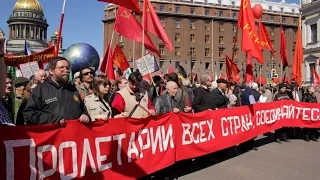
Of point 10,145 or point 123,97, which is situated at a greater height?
point 123,97

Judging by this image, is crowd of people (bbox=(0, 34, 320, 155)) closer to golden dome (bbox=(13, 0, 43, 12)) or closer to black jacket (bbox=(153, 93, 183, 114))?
black jacket (bbox=(153, 93, 183, 114))

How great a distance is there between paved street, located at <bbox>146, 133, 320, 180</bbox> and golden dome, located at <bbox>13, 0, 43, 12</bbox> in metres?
90.7

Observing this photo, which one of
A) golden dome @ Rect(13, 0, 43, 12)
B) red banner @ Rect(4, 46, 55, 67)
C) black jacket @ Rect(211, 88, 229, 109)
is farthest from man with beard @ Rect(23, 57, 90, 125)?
golden dome @ Rect(13, 0, 43, 12)

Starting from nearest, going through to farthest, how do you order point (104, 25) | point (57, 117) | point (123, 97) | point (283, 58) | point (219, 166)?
point (57, 117), point (123, 97), point (219, 166), point (283, 58), point (104, 25)

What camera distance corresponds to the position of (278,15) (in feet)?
Result: 287

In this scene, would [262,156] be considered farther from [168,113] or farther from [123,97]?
[123,97]

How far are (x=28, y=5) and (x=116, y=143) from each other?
94380mm

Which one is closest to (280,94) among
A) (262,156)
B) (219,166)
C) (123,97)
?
(262,156)

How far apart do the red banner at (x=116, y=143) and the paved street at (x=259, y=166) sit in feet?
1.23

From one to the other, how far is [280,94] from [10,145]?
8842mm

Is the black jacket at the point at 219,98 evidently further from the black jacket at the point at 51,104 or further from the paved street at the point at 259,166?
the black jacket at the point at 51,104

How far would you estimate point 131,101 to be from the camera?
231 inches

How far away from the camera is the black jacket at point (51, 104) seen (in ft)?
13.9

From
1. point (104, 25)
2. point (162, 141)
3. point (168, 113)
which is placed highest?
point (104, 25)
